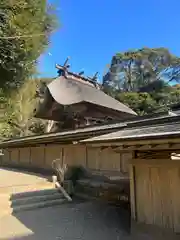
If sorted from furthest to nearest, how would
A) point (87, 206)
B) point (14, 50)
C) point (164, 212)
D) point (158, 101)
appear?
point (158, 101) < point (87, 206) < point (14, 50) < point (164, 212)

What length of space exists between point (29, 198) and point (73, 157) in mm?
3111

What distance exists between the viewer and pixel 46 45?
668 centimetres

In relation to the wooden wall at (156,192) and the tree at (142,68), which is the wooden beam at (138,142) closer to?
the wooden wall at (156,192)

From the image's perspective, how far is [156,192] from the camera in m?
4.88

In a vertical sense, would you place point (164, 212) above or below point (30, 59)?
below

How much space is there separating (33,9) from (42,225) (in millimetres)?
4939

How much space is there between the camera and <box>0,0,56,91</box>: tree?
488 cm

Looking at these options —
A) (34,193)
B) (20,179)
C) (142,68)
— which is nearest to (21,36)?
(34,193)

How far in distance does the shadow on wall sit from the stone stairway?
1.28 ft

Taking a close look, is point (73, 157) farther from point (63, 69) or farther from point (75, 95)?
point (63, 69)

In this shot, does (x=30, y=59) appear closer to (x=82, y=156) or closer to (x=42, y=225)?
(x=42, y=225)

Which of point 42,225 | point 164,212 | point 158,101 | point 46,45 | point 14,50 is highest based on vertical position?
point 158,101

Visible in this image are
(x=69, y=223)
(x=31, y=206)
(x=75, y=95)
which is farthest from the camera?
(x=75, y=95)

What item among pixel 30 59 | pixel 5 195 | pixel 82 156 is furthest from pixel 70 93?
pixel 30 59
